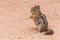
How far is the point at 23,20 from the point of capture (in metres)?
11.6

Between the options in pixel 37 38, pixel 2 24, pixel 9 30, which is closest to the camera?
pixel 37 38

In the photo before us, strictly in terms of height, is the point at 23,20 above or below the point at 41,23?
below

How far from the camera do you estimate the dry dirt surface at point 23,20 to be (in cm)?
974

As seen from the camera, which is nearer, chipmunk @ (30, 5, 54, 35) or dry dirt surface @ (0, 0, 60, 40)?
dry dirt surface @ (0, 0, 60, 40)

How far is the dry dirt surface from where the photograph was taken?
9.74 metres

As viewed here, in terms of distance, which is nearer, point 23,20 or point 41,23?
point 41,23

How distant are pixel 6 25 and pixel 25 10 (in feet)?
8.23

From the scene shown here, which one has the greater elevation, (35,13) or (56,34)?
(35,13)

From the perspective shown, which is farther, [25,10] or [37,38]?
[25,10]

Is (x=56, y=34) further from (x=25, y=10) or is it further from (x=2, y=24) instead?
(x=25, y=10)

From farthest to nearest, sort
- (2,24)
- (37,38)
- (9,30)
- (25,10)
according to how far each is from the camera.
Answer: (25,10) → (2,24) → (9,30) → (37,38)

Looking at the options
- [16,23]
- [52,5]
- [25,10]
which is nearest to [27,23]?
[16,23]

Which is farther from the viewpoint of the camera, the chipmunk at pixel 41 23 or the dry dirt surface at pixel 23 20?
the chipmunk at pixel 41 23

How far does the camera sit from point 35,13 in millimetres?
10367
